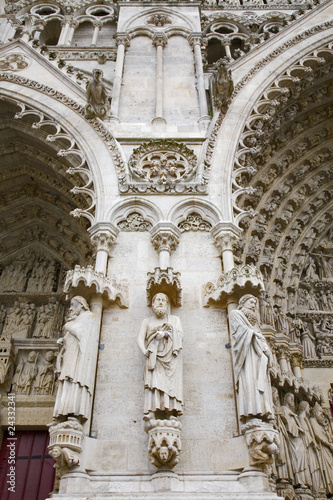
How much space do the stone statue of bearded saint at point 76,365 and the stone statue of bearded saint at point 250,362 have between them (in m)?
1.68

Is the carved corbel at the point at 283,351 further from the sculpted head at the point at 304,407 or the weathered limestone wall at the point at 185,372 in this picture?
the weathered limestone wall at the point at 185,372

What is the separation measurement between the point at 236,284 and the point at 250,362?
109cm

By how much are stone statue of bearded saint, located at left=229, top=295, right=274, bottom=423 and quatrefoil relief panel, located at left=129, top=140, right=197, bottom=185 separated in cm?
271

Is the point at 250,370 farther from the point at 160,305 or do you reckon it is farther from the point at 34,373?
the point at 34,373

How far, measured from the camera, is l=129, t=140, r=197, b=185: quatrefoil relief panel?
7.67 m

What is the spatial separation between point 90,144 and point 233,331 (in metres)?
4.31

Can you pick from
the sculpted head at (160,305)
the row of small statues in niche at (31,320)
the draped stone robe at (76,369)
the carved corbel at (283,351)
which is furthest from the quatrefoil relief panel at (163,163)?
the row of small statues in niche at (31,320)

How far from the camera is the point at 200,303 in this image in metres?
6.33

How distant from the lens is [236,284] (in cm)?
605

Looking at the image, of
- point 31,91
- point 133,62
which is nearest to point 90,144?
point 31,91

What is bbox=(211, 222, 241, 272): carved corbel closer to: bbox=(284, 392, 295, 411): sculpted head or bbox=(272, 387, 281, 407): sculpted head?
bbox=(272, 387, 281, 407): sculpted head

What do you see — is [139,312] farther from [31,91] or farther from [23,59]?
[23,59]

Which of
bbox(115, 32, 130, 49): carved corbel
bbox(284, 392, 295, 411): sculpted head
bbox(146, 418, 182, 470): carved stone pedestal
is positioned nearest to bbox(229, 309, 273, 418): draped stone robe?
bbox(146, 418, 182, 470): carved stone pedestal

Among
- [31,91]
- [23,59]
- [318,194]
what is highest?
[23,59]
